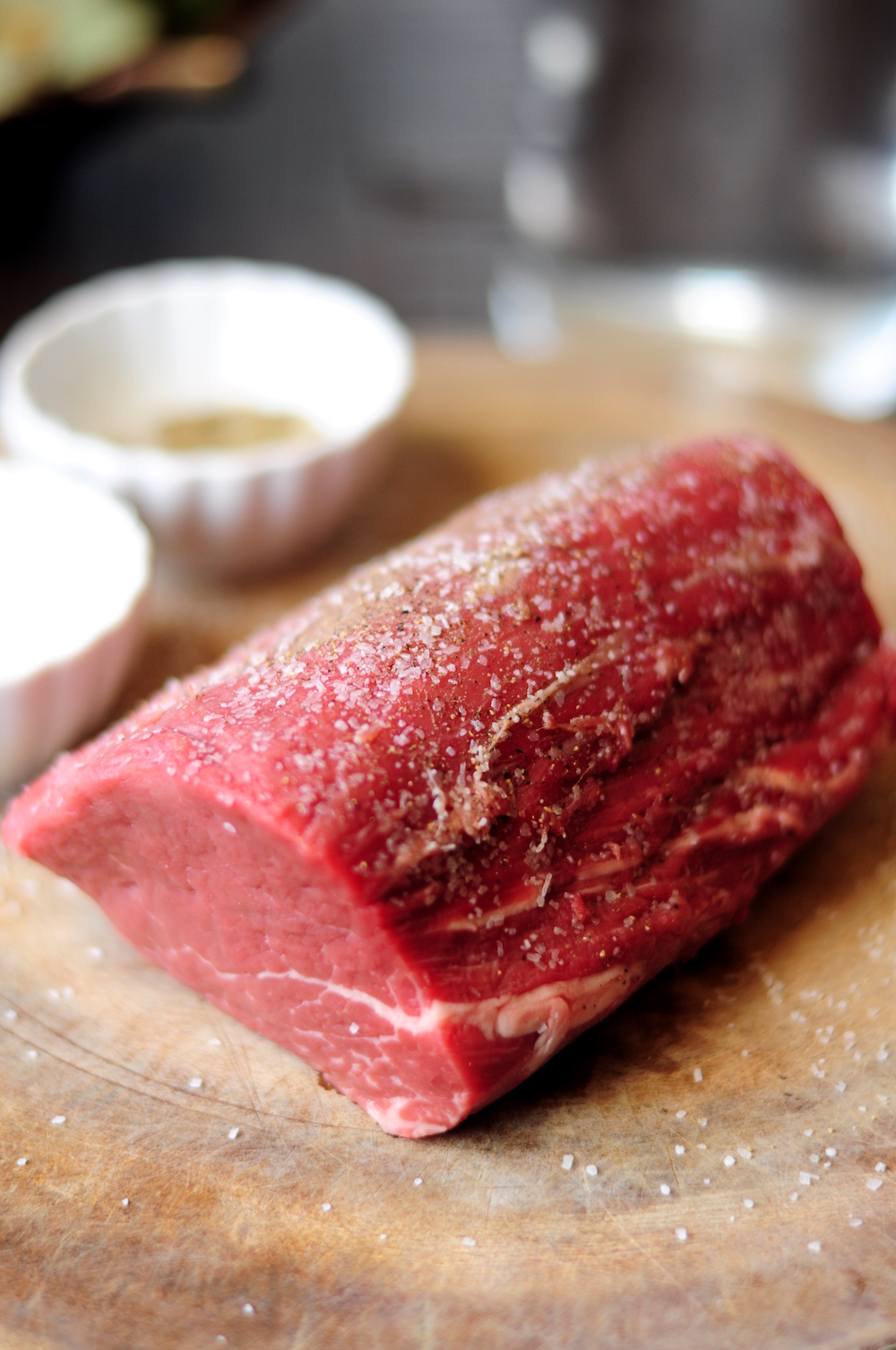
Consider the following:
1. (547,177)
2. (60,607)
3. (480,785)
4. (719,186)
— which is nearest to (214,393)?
(60,607)

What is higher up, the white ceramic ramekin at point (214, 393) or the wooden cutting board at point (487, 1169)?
the white ceramic ramekin at point (214, 393)

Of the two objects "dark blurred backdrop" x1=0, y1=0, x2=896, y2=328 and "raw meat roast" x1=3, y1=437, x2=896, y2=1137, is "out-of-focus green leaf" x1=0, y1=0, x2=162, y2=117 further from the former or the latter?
"raw meat roast" x1=3, y1=437, x2=896, y2=1137

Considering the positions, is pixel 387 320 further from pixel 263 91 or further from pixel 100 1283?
pixel 263 91

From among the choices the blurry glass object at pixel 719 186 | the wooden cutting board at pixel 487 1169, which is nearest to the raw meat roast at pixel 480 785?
the wooden cutting board at pixel 487 1169

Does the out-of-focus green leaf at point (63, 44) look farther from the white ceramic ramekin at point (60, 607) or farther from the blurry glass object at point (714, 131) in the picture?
the white ceramic ramekin at point (60, 607)

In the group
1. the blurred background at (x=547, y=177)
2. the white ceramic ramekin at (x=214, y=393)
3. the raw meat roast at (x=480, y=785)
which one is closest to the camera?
the raw meat roast at (x=480, y=785)

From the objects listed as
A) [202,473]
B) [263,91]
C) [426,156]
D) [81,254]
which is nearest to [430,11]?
[263,91]

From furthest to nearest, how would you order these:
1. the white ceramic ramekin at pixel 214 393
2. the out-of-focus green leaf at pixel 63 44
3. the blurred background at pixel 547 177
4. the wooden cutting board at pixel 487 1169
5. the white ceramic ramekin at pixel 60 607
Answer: the blurred background at pixel 547 177
the out-of-focus green leaf at pixel 63 44
the white ceramic ramekin at pixel 214 393
the white ceramic ramekin at pixel 60 607
the wooden cutting board at pixel 487 1169
